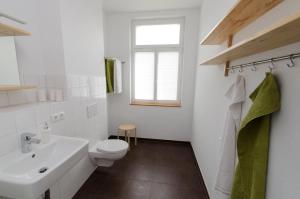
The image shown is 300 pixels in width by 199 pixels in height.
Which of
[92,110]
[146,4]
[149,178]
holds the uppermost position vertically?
[146,4]

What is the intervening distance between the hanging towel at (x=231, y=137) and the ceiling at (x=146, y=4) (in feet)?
6.65

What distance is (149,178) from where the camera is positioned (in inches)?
77.7

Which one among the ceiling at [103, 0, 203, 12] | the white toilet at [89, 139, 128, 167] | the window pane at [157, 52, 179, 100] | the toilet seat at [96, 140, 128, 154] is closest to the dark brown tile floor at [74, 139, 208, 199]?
the white toilet at [89, 139, 128, 167]

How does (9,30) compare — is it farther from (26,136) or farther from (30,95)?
(26,136)

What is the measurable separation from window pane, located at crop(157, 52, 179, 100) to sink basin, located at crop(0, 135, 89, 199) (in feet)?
6.63

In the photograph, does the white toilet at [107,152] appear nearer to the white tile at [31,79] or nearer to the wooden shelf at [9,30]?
the white tile at [31,79]

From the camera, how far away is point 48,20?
55.0 inches

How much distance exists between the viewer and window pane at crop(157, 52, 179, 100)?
287cm

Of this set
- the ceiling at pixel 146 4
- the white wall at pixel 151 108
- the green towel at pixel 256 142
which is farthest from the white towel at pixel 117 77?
the green towel at pixel 256 142

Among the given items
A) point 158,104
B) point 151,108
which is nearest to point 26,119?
point 151,108

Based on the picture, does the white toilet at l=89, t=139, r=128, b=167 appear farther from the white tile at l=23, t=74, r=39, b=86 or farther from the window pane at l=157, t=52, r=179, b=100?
the window pane at l=157, t=52, r=179, b=100

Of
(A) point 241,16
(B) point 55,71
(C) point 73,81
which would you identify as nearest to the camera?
(A) point 241,16

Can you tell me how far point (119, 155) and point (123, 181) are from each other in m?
0.40

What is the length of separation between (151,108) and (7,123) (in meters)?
2.21
